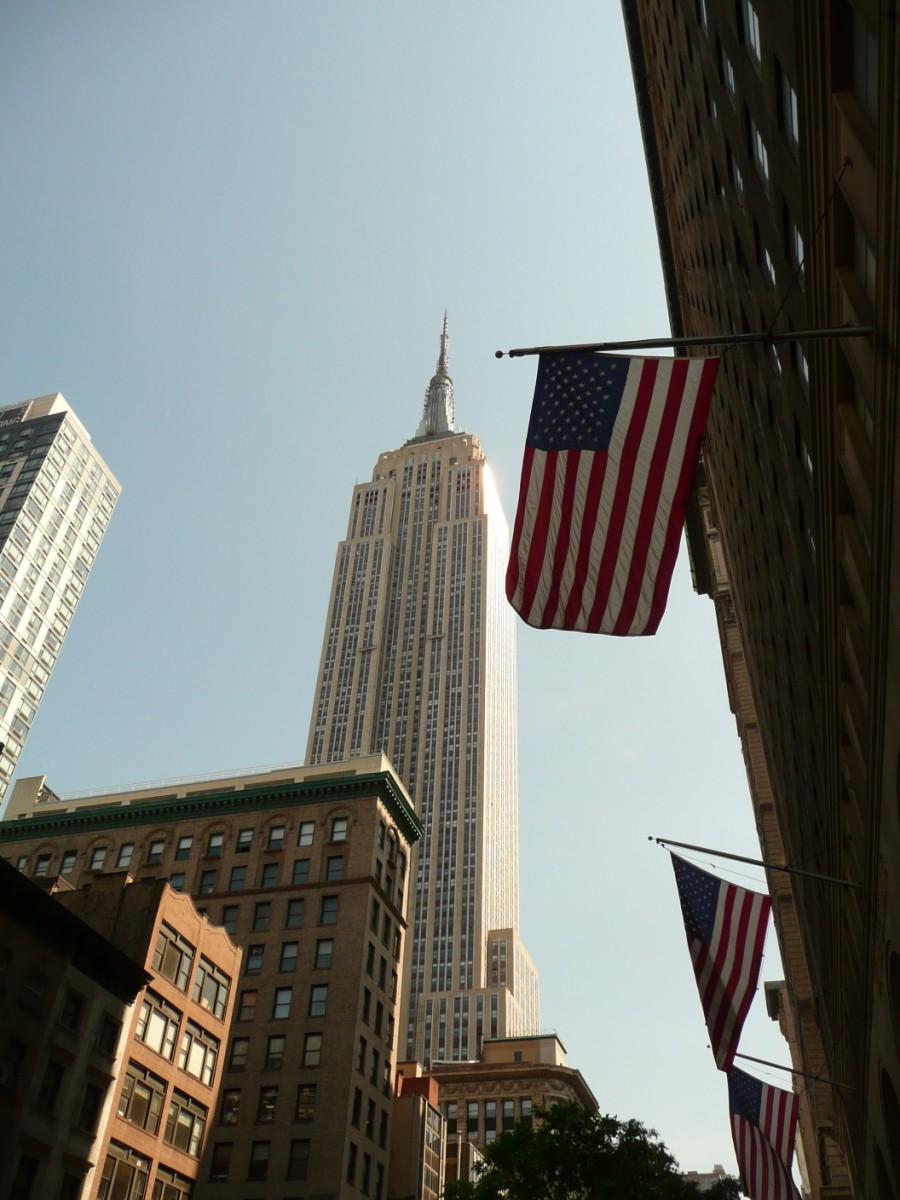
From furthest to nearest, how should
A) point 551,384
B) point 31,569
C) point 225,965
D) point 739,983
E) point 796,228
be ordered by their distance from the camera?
1. point 31,569
2. point 225,965
3. point 739,983
4. point 796,228
5. point 551,384

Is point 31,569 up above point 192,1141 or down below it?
above

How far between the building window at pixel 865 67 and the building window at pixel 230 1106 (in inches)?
2381

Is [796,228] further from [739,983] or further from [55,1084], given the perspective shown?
[55,1084]

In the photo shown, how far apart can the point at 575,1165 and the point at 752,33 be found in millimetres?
45574

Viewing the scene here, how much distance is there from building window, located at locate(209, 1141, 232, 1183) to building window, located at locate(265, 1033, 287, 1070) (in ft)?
15.4

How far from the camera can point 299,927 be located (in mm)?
66688

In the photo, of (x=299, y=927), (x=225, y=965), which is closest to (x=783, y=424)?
(x=225, y=965)

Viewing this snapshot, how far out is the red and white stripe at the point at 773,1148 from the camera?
94.2 feet

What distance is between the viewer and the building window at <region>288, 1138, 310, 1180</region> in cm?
5647

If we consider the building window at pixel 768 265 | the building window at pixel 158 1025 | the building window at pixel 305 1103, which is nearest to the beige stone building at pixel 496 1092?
the building window at pixel 305 1103

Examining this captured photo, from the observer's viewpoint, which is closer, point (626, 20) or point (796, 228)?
point (796, 228)

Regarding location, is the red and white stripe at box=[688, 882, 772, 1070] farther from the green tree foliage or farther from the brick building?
the green tree foliage

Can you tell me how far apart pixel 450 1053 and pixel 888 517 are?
162m

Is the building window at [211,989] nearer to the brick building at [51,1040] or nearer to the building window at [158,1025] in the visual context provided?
the building window at [158,1025]
